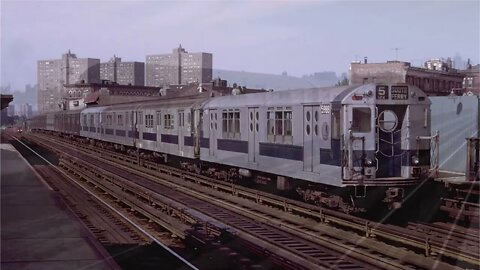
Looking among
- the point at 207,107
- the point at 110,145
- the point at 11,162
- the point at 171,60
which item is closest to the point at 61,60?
the point at 171,60

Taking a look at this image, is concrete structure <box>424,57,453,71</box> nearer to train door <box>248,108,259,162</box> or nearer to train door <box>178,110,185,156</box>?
train door <box>178,110,185,156</box>

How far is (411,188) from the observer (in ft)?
42.1

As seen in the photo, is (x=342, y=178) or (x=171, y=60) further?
(x=171, y=60)

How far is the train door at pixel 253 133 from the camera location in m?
16.7

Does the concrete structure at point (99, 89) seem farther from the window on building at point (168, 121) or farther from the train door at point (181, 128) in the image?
the train door at point (181, 128)

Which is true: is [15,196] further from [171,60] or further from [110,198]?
[171,60]

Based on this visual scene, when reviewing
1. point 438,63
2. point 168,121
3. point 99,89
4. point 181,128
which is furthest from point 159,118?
point 99,89

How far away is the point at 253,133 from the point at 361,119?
4956 millimetres

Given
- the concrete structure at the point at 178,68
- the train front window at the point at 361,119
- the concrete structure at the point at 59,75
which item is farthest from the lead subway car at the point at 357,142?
the concrete structure at the point at 59,75

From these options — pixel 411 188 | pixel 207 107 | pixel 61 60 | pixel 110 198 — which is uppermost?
pixel 61 60

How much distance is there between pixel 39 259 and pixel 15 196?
8651 millimetres

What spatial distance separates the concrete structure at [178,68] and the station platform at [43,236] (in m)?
35.5

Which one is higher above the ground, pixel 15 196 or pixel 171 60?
pixel 171 60

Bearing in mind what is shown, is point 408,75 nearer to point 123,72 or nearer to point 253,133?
point 253,133
